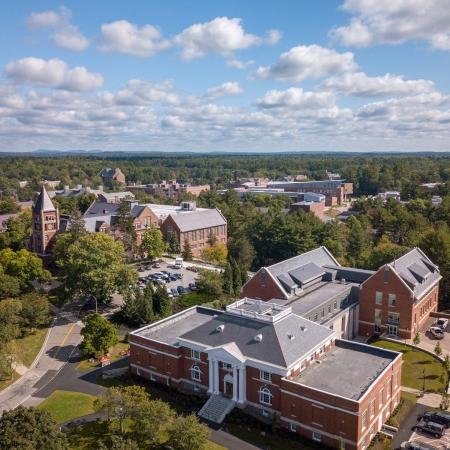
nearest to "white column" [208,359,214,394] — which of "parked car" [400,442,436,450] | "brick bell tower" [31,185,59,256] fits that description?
"parked car" [400,442,436,450]

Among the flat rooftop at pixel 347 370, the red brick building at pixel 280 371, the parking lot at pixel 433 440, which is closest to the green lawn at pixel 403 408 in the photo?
the red brick building at pixel 280 371

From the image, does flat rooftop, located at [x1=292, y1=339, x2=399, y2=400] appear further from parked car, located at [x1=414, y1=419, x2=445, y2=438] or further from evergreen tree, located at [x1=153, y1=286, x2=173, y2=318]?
evergreen tree, located at [x1=153, y1=286, x2=173, y2=318]

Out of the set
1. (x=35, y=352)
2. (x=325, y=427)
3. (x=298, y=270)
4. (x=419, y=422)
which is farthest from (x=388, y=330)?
(x=35, y=352)

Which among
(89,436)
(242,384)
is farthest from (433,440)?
(89,436)

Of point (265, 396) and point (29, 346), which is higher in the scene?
point (265, 396)

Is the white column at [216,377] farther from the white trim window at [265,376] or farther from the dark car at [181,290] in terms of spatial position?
the dark car at [181,290]

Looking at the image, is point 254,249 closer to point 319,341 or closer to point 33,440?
point 319,341

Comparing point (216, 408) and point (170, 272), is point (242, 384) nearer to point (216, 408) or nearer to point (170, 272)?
point (216, 408)
